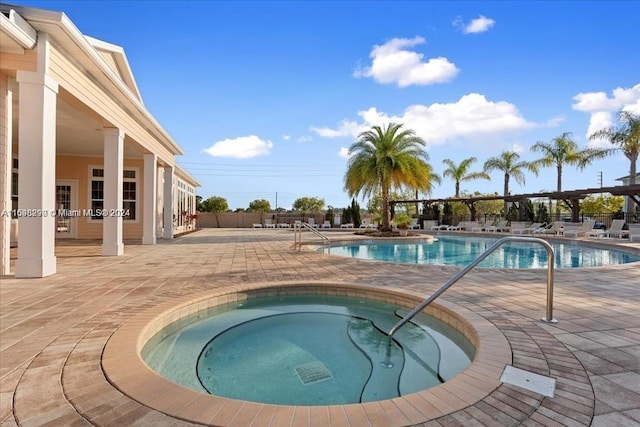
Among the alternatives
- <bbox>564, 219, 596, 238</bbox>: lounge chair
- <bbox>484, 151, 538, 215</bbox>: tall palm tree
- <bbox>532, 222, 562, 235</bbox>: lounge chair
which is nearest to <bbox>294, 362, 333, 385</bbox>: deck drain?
<bbox>564, 219, 596, 238</bbox>: lounge chair

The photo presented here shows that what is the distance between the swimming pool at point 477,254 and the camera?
32.9ft

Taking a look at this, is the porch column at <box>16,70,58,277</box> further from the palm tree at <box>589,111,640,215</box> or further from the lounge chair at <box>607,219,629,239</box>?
the palm tree at <box>589,111,640,215</box>

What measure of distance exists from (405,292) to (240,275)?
3.11 meters

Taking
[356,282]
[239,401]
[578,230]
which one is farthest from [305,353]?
[578,230]

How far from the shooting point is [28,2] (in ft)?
19.6

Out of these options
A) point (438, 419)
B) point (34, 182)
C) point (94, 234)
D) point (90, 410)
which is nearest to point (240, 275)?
point (34, 182)

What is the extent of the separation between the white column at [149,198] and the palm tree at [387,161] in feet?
32.6

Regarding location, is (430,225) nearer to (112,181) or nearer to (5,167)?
(112,181)

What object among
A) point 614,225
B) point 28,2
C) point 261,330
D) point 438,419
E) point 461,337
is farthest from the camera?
point 614,225

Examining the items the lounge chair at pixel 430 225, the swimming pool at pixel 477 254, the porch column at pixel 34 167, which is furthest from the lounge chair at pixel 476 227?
the porch column at pixel 34 167

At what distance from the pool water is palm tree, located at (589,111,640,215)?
2626 centimetres

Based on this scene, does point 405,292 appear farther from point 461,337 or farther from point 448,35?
point 448,35

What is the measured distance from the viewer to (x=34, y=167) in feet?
18.9

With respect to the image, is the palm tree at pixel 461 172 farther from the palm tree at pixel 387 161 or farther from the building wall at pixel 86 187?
the building wall at pixel 86 187
